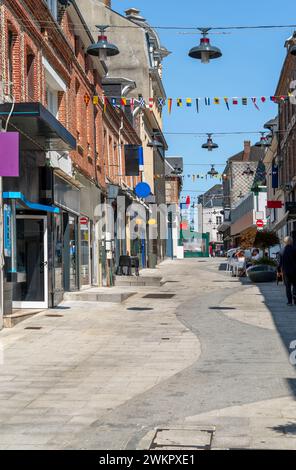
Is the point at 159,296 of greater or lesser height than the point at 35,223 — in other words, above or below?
below

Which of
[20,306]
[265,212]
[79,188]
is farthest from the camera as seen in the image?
[265,212]

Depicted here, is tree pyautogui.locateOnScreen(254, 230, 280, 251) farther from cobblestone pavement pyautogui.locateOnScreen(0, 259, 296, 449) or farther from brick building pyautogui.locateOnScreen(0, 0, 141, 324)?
cobblestone pavement pyautogui.locateOnScreen(0, 259, 296, 449)

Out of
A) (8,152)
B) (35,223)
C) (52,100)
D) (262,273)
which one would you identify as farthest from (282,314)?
(262,273)

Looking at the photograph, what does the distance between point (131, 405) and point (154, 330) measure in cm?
589

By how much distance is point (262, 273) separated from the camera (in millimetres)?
26531

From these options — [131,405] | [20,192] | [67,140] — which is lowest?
[131,405]

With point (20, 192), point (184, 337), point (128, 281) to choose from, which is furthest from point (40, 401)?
point (128, 281)

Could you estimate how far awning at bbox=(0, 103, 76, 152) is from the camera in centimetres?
1265

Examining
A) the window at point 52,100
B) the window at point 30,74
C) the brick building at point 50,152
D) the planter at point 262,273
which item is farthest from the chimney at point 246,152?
the window at point 30,74

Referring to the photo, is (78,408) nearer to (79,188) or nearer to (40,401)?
(40,401)

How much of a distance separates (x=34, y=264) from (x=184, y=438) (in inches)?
430

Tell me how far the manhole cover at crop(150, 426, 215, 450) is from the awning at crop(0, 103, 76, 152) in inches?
311

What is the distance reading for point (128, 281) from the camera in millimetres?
26766

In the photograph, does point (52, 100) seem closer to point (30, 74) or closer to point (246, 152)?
point (30, 74)
